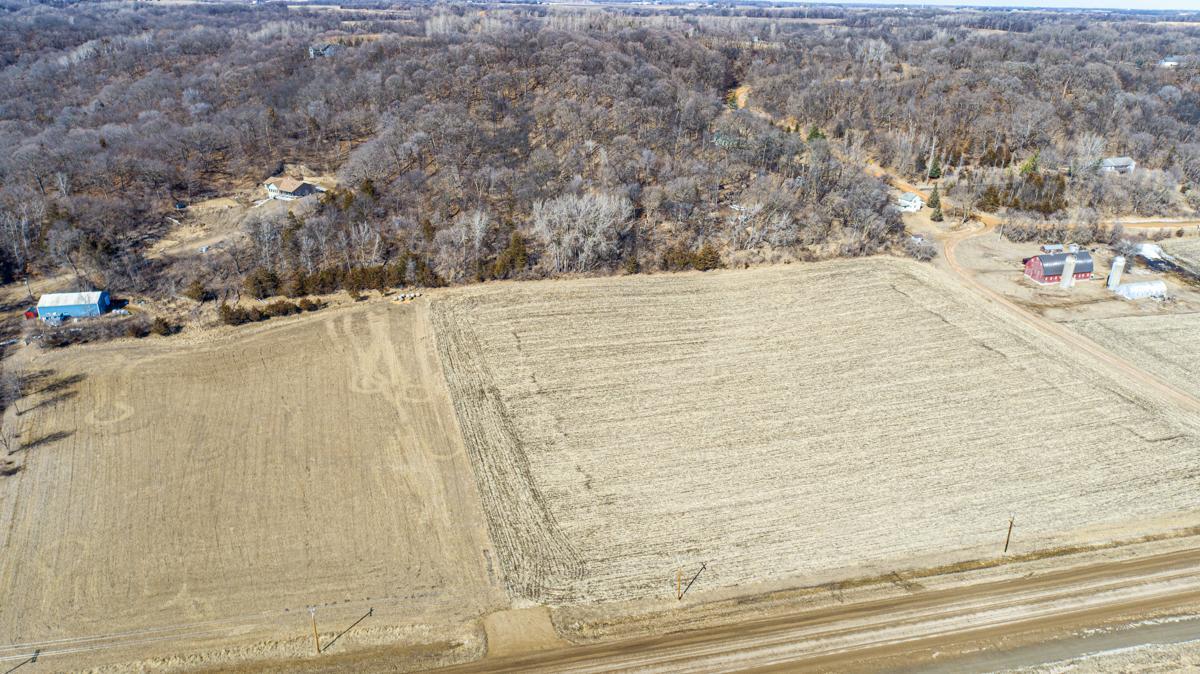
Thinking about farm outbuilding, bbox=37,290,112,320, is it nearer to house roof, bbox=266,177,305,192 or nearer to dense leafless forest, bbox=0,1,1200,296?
dense leafless forest, bbox=0,1,1200,296

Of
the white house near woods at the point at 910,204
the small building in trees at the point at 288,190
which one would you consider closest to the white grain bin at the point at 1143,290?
the white house near woods at the point at 910,204

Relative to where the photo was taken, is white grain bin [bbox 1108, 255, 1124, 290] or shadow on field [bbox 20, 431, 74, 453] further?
white grain bin [bbox 1108, 255, 1124, 290]

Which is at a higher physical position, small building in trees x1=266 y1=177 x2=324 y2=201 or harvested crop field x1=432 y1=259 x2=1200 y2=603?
small building in trees x1=266 y1=177 x2=324 y2=201

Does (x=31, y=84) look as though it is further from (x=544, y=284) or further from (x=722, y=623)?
(x=722, y=623)

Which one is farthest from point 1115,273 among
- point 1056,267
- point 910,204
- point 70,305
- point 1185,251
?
point 70,305

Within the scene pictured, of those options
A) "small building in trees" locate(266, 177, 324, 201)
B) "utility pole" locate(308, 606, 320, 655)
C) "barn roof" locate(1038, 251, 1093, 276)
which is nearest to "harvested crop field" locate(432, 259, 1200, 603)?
"utility pole" locate(308, 606, 320, 655)

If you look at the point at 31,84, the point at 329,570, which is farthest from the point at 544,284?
the point at 31,84

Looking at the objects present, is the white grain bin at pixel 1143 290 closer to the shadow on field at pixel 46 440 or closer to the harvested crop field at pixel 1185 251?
the harvested crop field at pixel 1185 251
